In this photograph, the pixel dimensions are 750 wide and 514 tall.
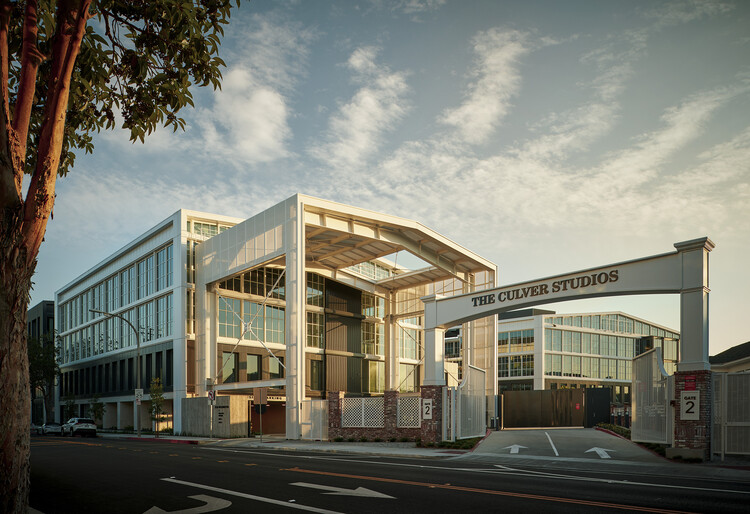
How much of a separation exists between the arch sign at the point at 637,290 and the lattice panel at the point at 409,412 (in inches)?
126

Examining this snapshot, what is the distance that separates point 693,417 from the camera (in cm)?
1841

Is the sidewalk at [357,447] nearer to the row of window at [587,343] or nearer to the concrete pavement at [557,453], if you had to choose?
the concrete pavement at [557,453]

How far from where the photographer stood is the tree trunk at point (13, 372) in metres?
6.84

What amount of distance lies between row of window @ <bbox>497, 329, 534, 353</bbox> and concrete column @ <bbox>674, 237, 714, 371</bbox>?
6106 cm

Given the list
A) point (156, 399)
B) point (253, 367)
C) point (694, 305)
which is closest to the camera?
point (694, 305)

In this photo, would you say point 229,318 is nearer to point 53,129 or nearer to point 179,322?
point 179,322

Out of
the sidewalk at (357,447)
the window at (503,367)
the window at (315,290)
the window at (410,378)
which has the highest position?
the window at (315,290)

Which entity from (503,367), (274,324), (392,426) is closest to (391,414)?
(392,426)

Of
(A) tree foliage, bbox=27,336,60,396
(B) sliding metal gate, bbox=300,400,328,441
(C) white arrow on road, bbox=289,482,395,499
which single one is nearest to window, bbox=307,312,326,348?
(B) sliding metal gate, bbox=300,400,328,441

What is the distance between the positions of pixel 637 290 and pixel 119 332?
47940mm

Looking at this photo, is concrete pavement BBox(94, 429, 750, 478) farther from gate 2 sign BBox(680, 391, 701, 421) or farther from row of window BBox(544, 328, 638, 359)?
row of window BBox(544, 328, 638, 359)

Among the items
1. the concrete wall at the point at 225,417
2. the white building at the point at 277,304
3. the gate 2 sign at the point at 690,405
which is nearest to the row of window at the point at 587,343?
the white building at the point at 277,304

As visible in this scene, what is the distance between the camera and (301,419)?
3344 centimetres

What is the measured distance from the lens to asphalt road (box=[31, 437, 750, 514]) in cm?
1070
